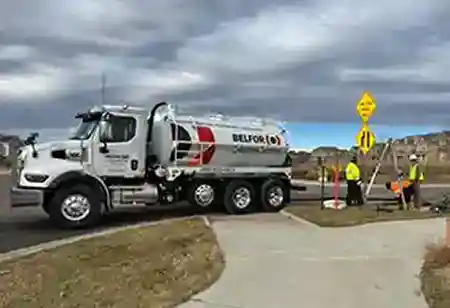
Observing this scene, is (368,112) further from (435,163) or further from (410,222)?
(435,163)

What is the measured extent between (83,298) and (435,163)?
6686cm

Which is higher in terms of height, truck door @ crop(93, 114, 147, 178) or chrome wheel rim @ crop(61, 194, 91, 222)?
truck door @ crop(93, 114, 147, 178)

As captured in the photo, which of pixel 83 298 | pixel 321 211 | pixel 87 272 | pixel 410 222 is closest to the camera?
pixel 83 298

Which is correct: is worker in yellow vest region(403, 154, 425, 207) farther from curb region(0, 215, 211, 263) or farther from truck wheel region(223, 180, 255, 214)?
curb region(0, 215, 211, 263)

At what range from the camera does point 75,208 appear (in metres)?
17.8

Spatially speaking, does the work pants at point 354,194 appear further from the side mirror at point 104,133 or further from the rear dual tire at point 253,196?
the side mirror at point 104,133

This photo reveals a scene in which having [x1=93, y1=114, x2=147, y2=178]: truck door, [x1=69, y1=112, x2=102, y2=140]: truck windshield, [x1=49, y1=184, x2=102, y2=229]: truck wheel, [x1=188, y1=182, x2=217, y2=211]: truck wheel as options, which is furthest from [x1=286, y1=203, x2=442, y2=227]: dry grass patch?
[x1=69, y1=112, x2=102, y2=140]: truck windshield

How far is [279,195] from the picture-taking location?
21859 mm

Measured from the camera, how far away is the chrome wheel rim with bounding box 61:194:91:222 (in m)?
17.6

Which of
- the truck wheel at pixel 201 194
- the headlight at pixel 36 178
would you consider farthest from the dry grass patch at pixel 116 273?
the truck wheel at pixel 201 194

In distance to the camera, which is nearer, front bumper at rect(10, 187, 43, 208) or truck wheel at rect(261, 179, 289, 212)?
front bumper at rect(10, 187, 43, 208)

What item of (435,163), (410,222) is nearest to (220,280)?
(410,222)

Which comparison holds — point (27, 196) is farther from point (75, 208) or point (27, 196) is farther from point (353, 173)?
point (353, 173)

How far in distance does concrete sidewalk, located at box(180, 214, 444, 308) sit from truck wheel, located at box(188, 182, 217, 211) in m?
4.89
